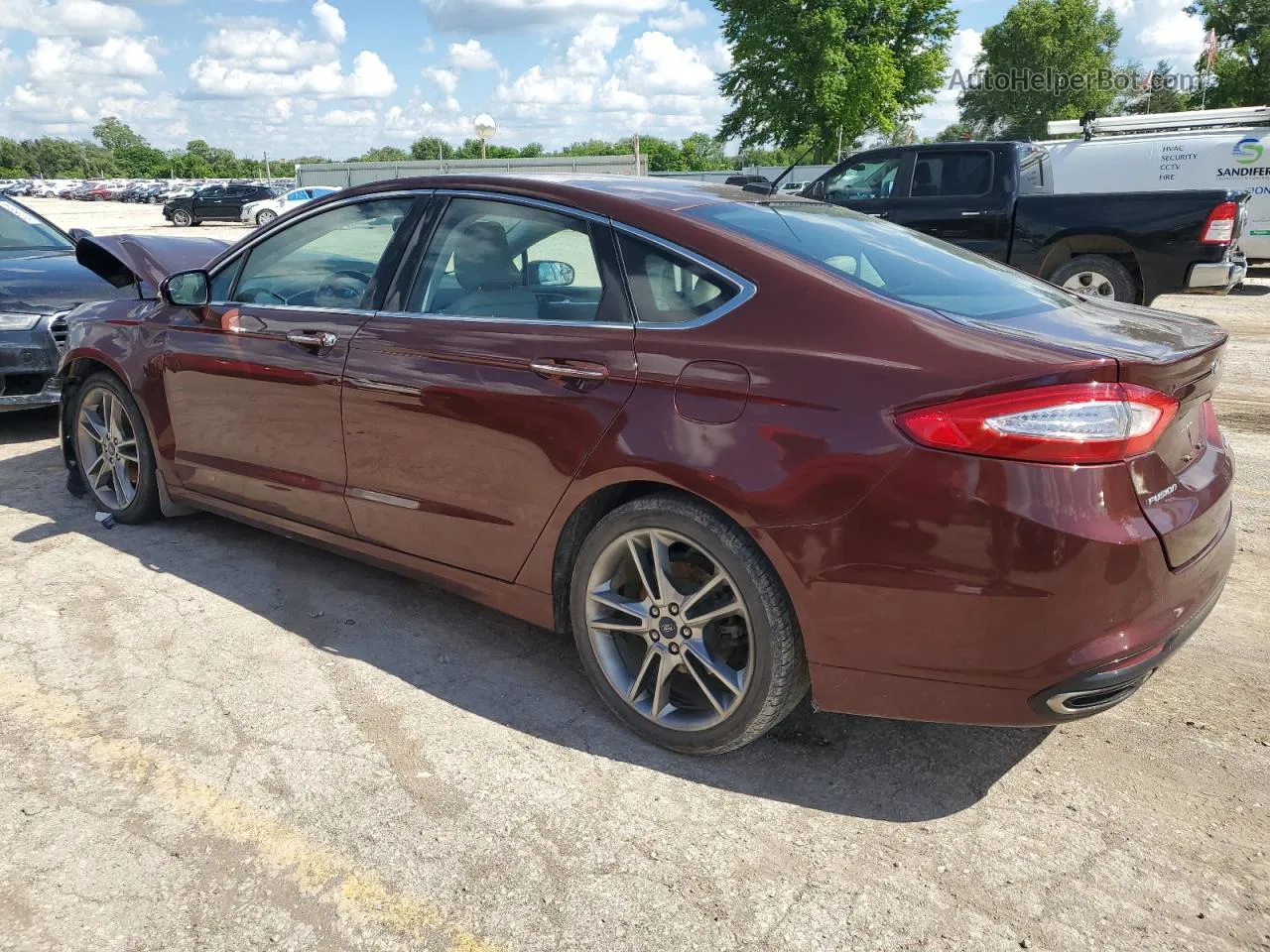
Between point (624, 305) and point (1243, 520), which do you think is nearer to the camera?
point (624, 305)

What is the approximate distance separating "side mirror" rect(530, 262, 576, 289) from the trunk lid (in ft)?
4.29

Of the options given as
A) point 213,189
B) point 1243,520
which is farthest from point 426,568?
point 213,189

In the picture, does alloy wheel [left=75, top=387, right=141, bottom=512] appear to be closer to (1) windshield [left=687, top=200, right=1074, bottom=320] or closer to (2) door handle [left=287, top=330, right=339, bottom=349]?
(2) door handle [left=287, top=330, right=339, bottom=349]

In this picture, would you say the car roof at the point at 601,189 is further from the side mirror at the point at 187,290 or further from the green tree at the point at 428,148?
the green tree at the point at 428,148

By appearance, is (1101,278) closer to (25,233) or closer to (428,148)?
(25,233)

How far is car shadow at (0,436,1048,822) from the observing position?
2859mm

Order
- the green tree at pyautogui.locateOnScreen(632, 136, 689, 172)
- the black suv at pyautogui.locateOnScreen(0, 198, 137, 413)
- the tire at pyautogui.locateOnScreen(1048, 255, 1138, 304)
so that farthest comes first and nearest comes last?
the green tree at pyautogui.locateOnScreen(632, 136, 689, 172), the tire at pyautogui.locateOnScreen(1048, 255, 1138, 304), the black suv at pyautogui.locateOnScreen(0, 198, 137, 413)

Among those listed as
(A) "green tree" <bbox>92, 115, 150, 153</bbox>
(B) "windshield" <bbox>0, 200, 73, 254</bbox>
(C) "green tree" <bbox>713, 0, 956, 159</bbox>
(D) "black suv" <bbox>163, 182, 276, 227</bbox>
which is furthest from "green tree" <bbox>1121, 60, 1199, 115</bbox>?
(A) "green tree" <bbox>92, 115, 150, 153</bbox>

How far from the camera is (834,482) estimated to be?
8.18 feet

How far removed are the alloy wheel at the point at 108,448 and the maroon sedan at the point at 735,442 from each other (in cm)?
97

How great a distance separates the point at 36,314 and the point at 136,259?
50.1 inches

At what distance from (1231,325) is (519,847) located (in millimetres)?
11046

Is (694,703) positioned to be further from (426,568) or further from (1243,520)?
(1243,520)

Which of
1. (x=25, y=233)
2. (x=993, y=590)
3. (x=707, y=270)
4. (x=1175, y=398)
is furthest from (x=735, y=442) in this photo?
(x=25, y=233)
